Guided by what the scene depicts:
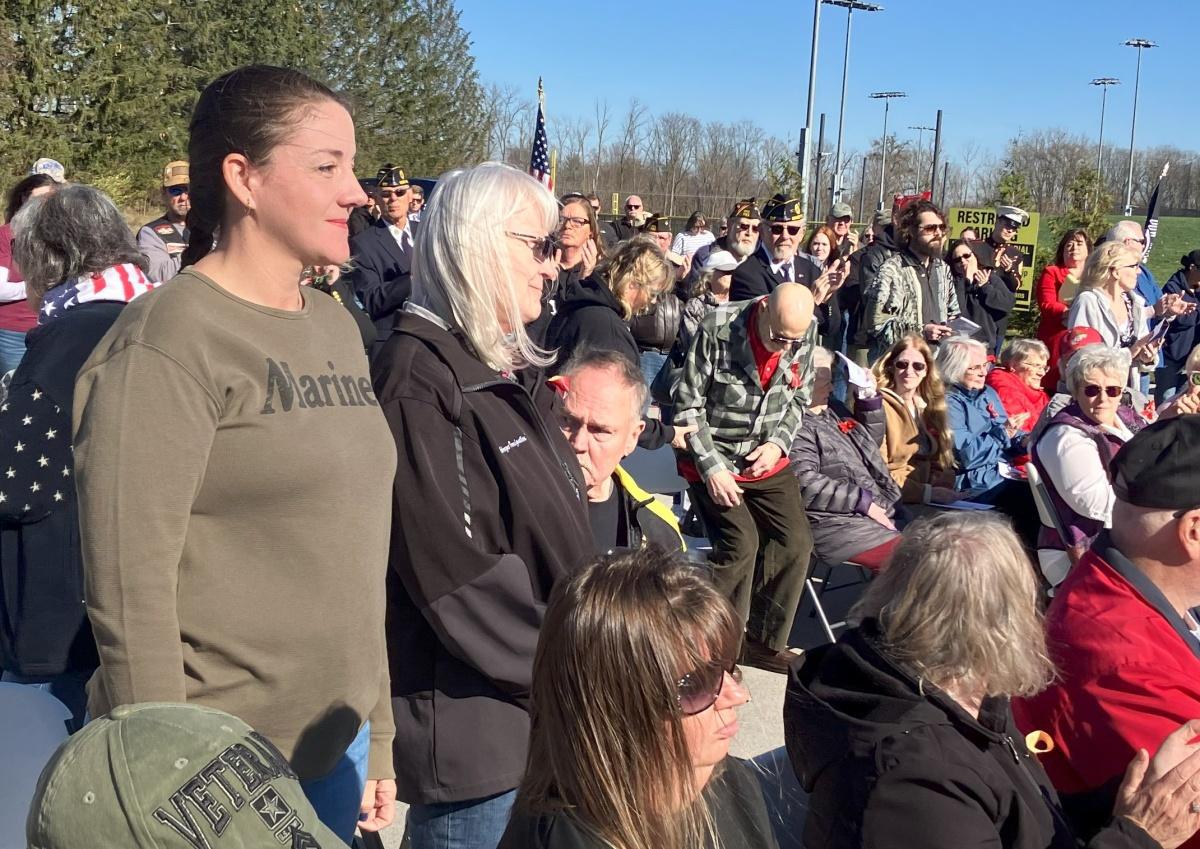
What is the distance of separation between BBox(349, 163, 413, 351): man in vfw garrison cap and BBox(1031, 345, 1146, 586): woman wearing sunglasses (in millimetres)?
3631

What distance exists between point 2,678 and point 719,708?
71.2 inches

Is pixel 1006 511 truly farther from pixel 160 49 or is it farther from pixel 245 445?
pixel 160 49

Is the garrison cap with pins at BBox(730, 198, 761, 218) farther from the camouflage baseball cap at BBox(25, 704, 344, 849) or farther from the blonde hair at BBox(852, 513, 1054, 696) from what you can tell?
the camouflage baseball cap at BBox(25, 704, 344, 849)

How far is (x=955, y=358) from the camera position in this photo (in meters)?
6.18

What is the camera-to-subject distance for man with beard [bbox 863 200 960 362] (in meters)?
7.90

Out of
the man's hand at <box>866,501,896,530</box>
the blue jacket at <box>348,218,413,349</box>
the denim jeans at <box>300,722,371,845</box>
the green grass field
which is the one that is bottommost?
the man's hand at <box>866,501,896,530</box>

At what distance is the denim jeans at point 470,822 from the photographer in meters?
2.04

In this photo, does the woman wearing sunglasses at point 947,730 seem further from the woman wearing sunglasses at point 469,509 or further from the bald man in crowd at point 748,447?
the bald man in crowd at point 748,447

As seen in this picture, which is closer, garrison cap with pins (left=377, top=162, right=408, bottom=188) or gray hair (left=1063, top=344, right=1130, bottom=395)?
gray hair (left=1063, top=344, right=1130, bottom=395)

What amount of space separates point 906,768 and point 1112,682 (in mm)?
765

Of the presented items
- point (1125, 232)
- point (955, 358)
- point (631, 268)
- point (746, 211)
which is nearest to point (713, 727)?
point (955, 358)

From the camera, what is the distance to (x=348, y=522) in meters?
1.76

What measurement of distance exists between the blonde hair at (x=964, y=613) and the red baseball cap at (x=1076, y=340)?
4.48 meters

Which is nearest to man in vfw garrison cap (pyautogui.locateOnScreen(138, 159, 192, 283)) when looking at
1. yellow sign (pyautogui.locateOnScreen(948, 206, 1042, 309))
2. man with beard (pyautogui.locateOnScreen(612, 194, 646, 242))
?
man with beard (pyautogui.locateOnScreen(612, 194, 646, 242))
